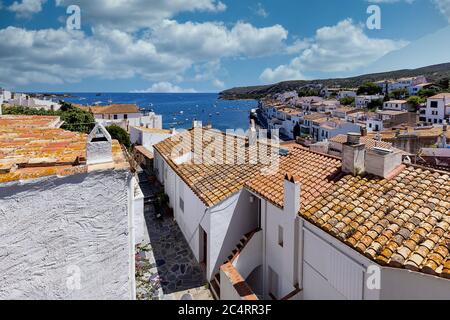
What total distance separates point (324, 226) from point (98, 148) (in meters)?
5.71

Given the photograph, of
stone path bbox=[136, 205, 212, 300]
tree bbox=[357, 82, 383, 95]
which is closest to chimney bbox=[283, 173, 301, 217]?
→ stone path bbox=[136, 205, 212, 300]

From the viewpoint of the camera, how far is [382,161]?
29.1 ft

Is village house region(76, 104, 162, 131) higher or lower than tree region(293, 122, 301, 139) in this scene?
higher

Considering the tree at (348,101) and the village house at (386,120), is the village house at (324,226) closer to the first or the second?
the village house at (386,120)

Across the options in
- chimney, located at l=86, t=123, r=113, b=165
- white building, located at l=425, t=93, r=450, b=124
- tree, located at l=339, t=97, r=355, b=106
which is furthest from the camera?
tree, located at l=339, t=97, r=355, b=106

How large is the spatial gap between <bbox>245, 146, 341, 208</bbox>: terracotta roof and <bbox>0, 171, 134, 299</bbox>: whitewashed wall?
622cm

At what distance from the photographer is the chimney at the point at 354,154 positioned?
9.17 metres

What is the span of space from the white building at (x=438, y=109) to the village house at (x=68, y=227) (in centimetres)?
7063

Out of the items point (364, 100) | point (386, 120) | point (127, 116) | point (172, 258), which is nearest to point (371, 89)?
point (364, 100)

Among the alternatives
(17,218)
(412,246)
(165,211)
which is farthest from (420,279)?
(165,211)

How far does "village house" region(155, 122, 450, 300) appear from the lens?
20.3 feet

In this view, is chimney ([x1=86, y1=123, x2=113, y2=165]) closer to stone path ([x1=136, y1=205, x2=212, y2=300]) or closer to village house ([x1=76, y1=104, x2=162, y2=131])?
stone path ([x1=136, y1=205, x2=212, y2=300])

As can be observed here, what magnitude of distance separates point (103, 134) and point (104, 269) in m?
1.59

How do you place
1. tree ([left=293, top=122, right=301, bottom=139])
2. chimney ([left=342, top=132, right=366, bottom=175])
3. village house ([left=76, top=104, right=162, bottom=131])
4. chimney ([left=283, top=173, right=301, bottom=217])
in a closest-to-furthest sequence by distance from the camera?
chimney ([left=283, top=173, right=301, bottom=217]) → chimney ([left=342, top=132, right=366, bottom=175]) → village house ([left=76, top=104, right=162, bottom=131]) → tree ([left=293, top=122, right=301, bottom=139])
